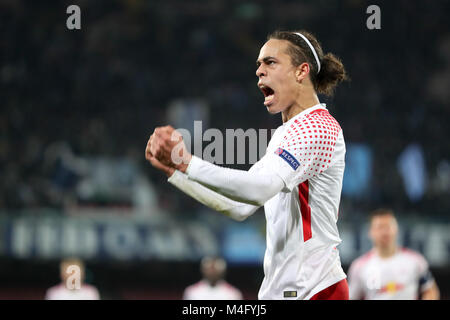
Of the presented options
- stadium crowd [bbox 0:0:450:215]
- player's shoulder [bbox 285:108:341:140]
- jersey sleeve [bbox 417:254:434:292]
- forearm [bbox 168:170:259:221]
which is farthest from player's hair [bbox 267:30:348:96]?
stadium crowd [bbox 0:0:450:215]

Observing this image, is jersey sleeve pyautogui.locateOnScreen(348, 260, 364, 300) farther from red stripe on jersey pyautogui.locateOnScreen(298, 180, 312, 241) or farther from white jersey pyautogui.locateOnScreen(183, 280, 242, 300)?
red stripe on jersey pyautogui.locateOnScreen(298, 180, 312, 241)

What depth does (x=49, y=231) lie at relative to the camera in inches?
419

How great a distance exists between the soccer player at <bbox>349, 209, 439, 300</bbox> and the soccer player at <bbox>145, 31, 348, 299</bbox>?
3.93 m

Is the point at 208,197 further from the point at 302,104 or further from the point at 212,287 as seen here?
the point at 212,287

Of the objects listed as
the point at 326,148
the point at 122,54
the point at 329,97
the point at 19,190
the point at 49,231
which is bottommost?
the point at 326,148

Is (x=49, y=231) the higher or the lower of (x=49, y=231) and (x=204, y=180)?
the higher

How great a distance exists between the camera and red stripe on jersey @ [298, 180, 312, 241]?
2.89 metres

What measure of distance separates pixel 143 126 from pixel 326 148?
30.3 feet

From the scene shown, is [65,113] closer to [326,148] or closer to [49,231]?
[49,231]

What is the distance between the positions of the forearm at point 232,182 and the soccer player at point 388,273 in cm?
433

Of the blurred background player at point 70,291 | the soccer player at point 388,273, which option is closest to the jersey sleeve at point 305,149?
the soccer player at point 388,273

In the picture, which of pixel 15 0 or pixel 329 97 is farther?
pixel 15 0

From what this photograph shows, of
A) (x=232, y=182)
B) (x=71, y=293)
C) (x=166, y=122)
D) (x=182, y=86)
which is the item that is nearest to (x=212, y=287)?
(x=71, y=293)
